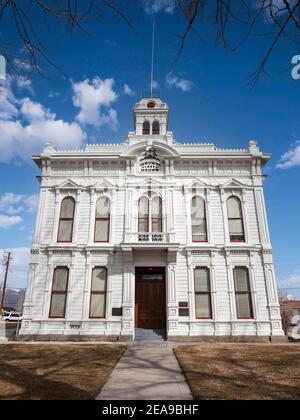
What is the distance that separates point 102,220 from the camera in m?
16.8

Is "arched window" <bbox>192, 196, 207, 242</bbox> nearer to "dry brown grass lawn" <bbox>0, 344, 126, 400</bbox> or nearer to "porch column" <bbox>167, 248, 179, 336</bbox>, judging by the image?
"porch column" <bbox>167, 248, 179, 336</bbox>

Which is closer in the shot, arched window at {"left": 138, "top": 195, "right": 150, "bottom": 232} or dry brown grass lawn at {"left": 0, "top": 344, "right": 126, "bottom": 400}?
dry brown grass lawn at {"left": 0, "top": 344, "right": 126, "bottom": 400}

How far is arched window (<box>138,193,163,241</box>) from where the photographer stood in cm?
1653

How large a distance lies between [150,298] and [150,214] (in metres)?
4.74

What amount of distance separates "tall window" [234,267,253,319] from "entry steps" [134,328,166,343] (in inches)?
163

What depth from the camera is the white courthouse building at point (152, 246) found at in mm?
14805

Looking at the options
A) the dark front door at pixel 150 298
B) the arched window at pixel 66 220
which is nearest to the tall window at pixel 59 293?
the arched window at pixel 66 220

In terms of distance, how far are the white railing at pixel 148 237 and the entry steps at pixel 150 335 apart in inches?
183

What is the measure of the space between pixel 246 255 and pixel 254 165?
5620 millimetres

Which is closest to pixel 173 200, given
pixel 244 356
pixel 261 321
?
pixel 261 321

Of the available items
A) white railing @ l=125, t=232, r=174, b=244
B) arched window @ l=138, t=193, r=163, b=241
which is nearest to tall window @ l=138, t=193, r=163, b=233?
arched window @ l=138, t=193, r=163, b=241

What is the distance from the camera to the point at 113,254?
618 inches

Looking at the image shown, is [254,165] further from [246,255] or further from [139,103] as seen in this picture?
[139,103]

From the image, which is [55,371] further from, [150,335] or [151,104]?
[151,104]
